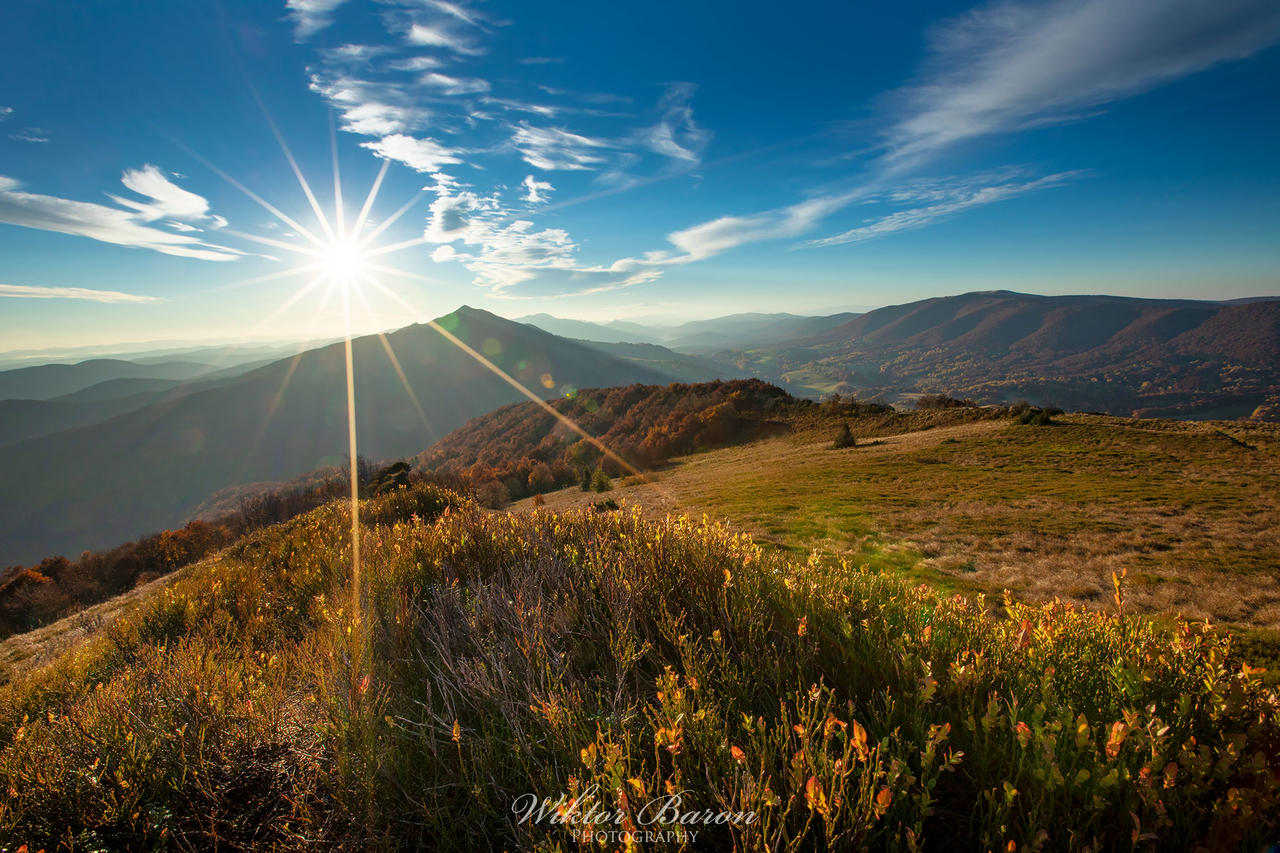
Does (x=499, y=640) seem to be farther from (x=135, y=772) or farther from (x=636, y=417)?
(x=636, y=417)

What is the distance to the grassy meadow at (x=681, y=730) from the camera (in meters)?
1.47

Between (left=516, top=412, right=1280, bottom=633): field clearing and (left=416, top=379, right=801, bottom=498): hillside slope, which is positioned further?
(left=416, top=379, right=801, bottom=498): hillside slope

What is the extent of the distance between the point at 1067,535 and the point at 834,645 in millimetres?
11270

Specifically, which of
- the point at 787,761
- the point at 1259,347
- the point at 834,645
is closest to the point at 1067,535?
the point at 834,645

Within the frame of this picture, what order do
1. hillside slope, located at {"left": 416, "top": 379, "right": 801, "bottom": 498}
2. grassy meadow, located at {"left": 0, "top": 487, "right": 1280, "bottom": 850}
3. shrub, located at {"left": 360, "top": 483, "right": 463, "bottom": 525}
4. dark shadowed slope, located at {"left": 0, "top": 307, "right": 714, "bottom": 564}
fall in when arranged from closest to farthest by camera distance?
1. grassy meadow, located at {"left": 0, "top": 487, "right": 1280, "bottom": 850}
2. shrub, located at {"left": 360, "top": 483, "right": 463, "bottom": 525}
3. hillside slope, located at {"left": 416, "top": 379, "right": 801, "bottom": 498}
4. dark shadowed slope, located at {"left": 0, "top": 307, "right": 714, "bottom": 564}

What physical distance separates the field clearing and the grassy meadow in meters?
4.25

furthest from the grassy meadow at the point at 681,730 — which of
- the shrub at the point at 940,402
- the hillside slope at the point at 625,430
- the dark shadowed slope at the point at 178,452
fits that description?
the dark shadowed slope at the point at 178,452

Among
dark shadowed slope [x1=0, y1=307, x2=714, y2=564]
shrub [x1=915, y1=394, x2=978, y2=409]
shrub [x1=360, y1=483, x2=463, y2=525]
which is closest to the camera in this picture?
shrub [x1=360, y1=483, x2=463, y2=525]

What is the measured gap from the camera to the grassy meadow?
1469 millimetres

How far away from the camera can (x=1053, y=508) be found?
39.7ft

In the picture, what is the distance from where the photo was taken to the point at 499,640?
2832mm

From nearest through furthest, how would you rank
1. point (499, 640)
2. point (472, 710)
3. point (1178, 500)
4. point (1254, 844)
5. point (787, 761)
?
point (1254, 844) < point (787, 761) < point (472, 710) < point (499, 640) < point (1178, 500)

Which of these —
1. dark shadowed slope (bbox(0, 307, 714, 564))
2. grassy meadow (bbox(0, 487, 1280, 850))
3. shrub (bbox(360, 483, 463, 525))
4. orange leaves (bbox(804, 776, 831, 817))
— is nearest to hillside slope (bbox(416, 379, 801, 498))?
shrub (bbox(360, 483, 463, 525))

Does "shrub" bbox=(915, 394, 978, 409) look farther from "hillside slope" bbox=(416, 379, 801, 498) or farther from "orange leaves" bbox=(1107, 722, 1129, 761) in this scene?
"orange leaves" bbox=(1107, 722, 1129, 761)
